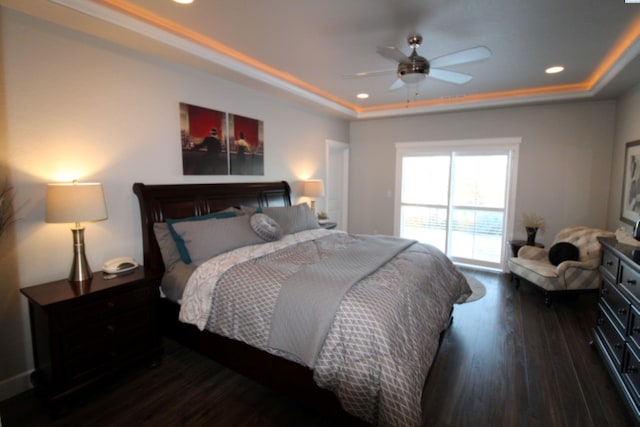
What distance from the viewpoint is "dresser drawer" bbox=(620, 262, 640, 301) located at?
1.97 meters

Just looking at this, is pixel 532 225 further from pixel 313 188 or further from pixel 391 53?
pixel 391 53

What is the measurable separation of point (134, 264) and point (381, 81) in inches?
134

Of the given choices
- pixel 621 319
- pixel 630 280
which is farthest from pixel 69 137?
pixel 621 319

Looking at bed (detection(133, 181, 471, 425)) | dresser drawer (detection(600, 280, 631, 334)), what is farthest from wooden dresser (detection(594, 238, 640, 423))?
bed (detection(133, 181, 471, 425))

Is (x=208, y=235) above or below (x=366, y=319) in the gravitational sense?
above

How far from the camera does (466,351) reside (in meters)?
2.73

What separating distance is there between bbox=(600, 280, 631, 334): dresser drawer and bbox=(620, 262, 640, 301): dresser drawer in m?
0.09

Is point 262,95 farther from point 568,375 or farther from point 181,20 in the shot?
point 568,375

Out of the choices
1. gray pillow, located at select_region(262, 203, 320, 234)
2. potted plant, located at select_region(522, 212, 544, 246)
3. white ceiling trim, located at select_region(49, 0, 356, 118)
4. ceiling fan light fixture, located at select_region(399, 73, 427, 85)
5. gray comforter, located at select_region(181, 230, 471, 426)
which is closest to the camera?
gray comforter, located at select_region(181, 230, 471, 426)

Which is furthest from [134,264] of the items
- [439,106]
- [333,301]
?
[439,106]

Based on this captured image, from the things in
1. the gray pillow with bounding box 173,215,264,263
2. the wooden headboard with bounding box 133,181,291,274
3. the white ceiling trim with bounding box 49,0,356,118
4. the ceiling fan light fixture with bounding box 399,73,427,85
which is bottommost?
the gray pillow with bounding box 173,215,264,263

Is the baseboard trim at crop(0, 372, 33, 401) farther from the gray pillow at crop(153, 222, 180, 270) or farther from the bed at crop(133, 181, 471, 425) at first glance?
the gray pillow at crop(153, 222, 180, 270)

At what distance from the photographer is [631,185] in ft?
11.2

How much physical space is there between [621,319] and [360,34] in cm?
295
